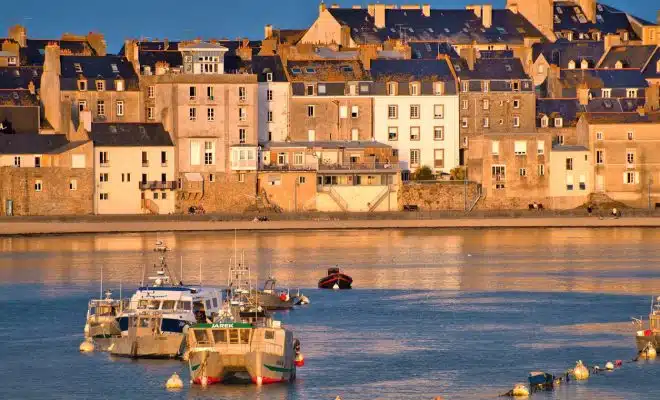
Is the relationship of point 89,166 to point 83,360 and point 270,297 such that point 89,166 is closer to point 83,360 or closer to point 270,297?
point 270,297

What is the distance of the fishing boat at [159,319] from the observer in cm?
5181

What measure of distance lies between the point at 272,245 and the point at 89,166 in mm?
17241

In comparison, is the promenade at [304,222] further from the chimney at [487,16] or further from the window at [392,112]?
the chimney at [487,16]

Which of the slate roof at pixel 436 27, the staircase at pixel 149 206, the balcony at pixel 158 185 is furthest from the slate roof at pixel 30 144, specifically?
the slate roof at pixel 436 27

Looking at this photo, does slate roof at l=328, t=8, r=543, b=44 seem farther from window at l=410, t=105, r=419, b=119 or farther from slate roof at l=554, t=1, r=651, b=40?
window at l=410, t=105, r=419, b=119

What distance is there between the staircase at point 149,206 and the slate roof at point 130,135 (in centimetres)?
328

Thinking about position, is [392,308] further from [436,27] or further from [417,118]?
[436,27]

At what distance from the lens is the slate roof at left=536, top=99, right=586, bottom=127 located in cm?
12025

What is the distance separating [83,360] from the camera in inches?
2064

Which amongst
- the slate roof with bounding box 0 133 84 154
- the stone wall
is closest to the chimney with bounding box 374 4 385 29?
the slate roof with bounding box 0 133 84 154

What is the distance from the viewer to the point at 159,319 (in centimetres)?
5256

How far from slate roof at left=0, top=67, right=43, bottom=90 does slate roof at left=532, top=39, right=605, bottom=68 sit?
3499 centimetres

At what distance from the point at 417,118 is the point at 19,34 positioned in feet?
108

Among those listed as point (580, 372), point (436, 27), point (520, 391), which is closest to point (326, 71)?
point (436, 27)
